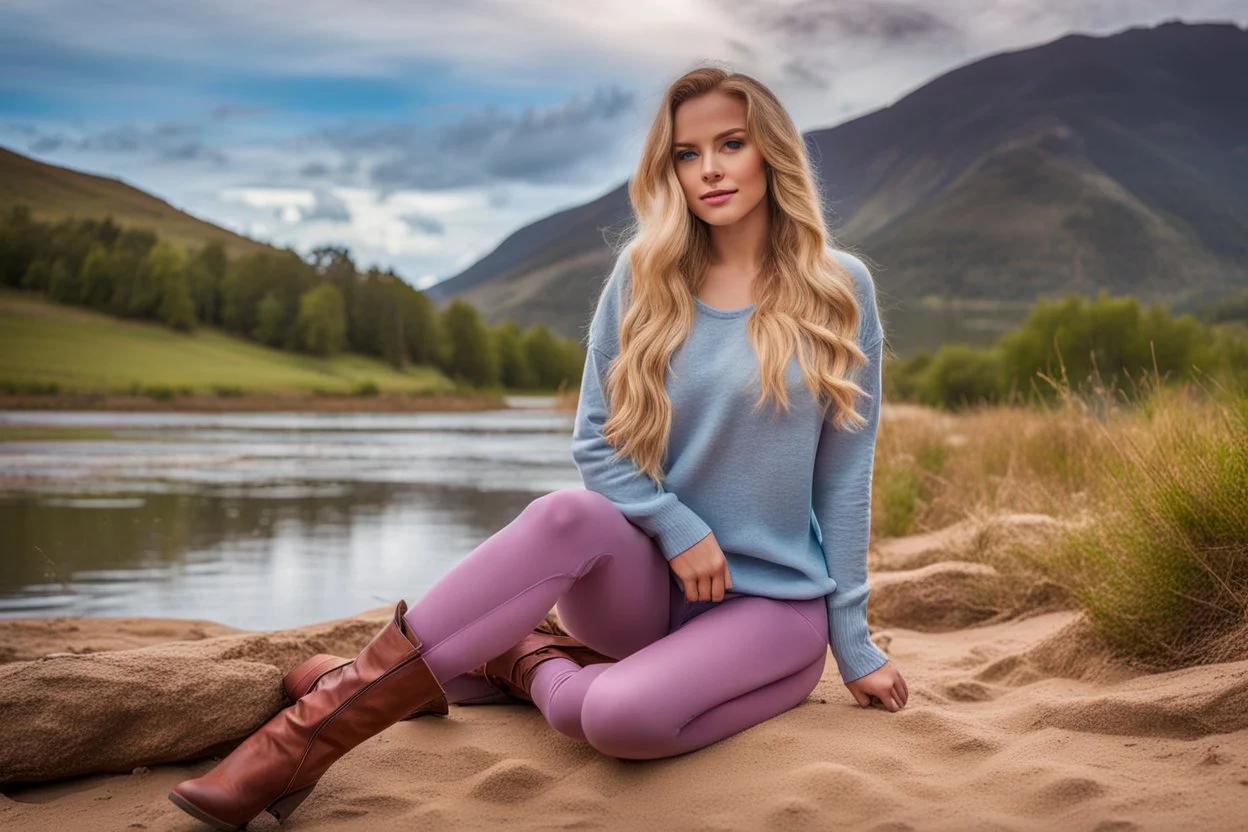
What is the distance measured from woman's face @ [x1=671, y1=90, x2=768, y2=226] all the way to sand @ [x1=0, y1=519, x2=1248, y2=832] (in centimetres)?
107

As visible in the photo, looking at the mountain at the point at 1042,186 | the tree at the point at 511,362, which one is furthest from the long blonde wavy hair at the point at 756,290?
the mountain at the point at 1042,186

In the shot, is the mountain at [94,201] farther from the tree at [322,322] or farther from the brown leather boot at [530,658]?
the brown leather boot at [530,658]

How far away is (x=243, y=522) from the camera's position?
768 cm

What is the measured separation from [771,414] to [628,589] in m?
0.46

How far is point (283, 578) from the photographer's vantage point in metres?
5.64

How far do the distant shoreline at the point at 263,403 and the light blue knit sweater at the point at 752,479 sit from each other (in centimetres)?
2624

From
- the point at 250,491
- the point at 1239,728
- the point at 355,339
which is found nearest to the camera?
the point at 1239,728

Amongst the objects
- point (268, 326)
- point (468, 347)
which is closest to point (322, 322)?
point (268, 326)

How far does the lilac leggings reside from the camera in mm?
2088

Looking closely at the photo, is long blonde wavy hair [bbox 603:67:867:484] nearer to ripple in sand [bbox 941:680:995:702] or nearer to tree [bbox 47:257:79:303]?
ripple in sand [bbox 941:680:995:702]

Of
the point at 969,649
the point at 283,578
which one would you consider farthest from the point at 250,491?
the point at 969,649

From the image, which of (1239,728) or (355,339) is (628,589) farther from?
(355,339)

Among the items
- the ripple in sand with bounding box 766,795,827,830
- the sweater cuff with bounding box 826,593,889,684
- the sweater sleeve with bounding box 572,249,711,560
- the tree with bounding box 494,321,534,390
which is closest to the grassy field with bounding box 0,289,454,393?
the tree with bounding box 494,321,534,390

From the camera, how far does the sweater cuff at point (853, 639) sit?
92.2 inches
